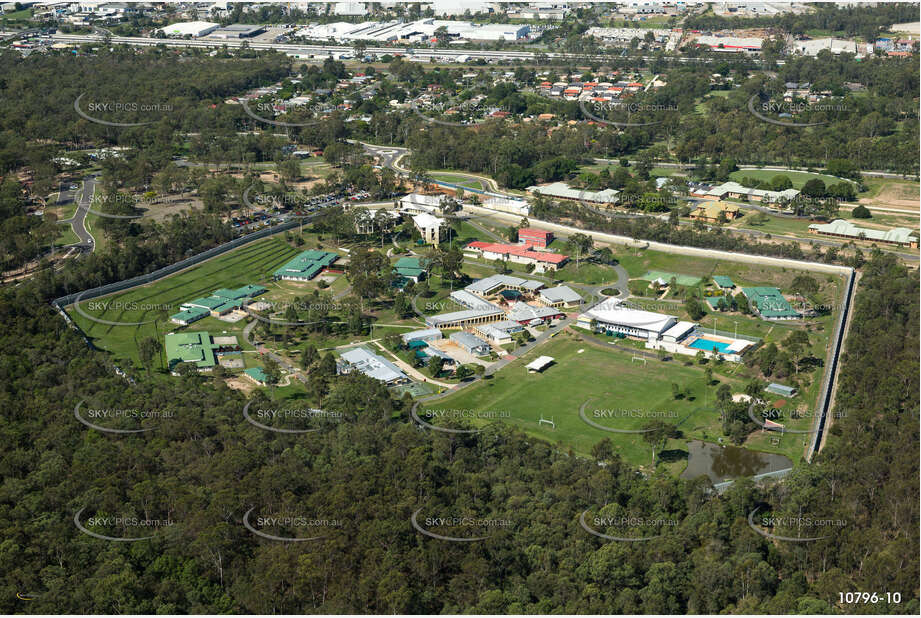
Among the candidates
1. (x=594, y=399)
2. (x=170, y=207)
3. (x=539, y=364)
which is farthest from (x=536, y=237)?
(x=170, y=207)

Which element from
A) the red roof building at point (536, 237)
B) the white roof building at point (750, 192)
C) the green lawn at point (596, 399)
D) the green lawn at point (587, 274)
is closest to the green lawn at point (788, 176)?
the white roof building at point (750, 192)

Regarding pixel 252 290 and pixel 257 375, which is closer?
pixel 257 375

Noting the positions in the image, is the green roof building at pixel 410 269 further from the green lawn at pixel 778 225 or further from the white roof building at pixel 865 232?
the white roof building at pixel 865 232

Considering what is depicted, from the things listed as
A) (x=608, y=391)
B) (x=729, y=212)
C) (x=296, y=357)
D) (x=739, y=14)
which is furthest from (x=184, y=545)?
(x=739, y=14)

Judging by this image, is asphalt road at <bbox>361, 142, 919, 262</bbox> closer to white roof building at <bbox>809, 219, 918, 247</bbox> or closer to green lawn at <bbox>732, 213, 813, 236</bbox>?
green lawn at <bbox>732, 213, 813, 236</bbox>

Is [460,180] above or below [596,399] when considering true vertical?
above

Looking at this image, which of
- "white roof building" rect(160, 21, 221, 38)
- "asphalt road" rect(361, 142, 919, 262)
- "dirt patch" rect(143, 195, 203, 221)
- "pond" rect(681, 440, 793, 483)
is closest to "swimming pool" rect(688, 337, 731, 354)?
"pond" rect(681, 440, 793, 483)

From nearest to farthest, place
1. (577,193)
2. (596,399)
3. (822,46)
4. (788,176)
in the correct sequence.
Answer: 1. (596,399)
2. (577,193)
3. (788,176)
4. (822,46)

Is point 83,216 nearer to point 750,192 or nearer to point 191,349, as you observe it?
point 191,349
